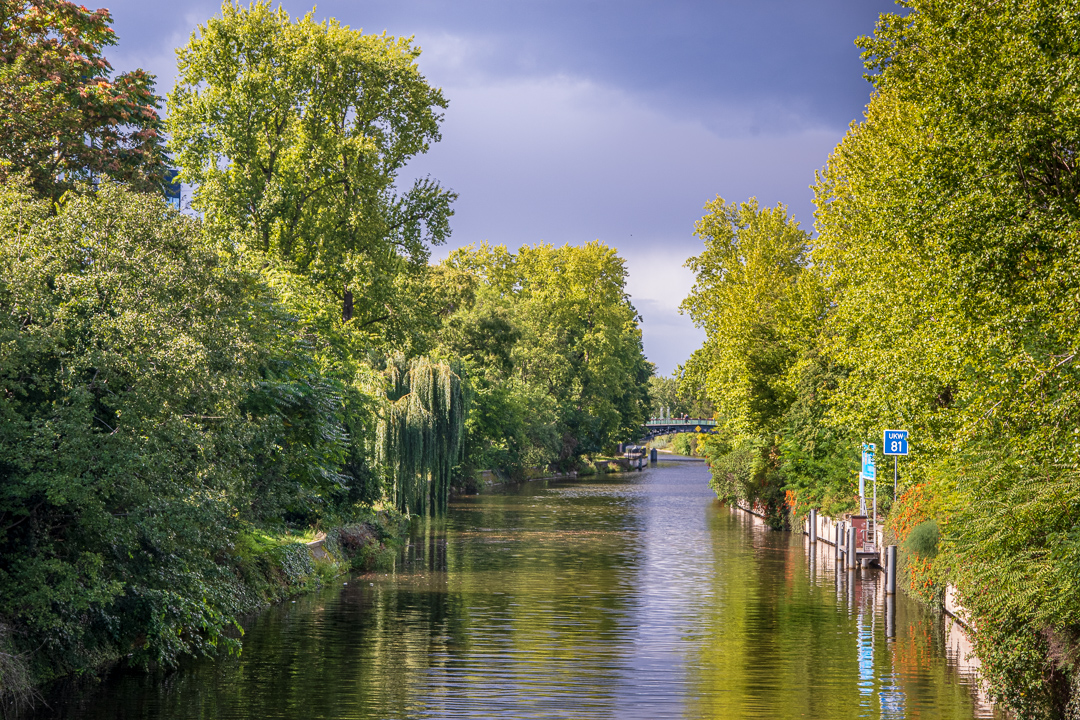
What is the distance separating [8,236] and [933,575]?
774 inches

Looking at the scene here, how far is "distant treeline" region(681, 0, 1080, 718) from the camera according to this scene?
608 inches

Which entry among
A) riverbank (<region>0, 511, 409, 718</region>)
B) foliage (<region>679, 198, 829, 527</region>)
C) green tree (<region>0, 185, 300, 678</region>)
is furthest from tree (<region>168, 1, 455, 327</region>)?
green tree (<region>0, 185, 300, 678</region>)

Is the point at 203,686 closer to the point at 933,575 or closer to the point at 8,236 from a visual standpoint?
the point at 8,236

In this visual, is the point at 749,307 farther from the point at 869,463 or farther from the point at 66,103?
the point at 66,103

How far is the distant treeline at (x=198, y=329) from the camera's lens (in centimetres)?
1525

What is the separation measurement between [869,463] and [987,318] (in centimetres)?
1297

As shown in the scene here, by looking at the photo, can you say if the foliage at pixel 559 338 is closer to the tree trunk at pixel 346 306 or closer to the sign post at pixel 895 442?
the tree trunk at pixel 346 306

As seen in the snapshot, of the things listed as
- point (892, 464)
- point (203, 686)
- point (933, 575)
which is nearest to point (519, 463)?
point (892, 464)

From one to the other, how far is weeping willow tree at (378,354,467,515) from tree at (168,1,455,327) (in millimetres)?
3282

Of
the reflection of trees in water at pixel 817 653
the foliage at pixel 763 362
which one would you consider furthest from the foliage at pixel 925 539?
the foliage at pixel 763 362

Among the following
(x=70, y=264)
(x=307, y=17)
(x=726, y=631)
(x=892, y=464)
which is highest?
(x=307, y=17)

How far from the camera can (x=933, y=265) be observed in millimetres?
20984

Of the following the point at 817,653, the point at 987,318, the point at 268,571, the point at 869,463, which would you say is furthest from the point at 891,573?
the point at 268,571

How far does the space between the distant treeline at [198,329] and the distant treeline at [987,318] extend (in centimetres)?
1181
